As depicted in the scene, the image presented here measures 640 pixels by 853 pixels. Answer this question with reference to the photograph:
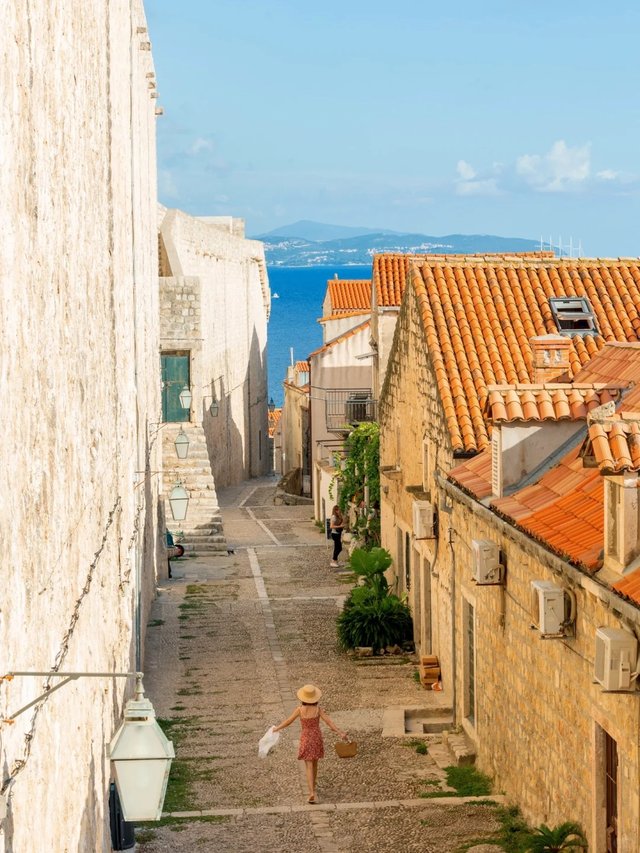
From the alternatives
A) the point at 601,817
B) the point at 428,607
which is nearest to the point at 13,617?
the point at 601,817

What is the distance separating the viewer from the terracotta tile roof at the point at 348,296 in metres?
48.8

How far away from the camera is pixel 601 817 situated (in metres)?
9.70

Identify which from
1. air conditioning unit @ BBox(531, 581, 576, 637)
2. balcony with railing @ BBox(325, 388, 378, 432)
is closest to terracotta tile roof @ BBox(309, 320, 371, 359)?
balcony with railing @ BBox(325, 388, 378, 432)

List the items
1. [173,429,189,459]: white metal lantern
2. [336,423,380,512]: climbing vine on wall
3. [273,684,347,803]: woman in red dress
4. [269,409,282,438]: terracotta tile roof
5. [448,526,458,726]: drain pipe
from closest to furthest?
[273,684,347,803]: woman in red dress < [448,526,458,726]: drain pipe < [336,423,380,512]: climbing vine on wall < [173,429,189,459]: white metal lantern < [269,409,282,438]: terracotta tile roof

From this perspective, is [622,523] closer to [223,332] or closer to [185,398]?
[185,398]

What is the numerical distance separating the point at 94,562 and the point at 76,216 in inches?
90.8

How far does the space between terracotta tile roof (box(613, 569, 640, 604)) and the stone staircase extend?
21458mm

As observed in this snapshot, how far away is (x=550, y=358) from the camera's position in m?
16.4

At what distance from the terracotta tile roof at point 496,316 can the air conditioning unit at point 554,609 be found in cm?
616

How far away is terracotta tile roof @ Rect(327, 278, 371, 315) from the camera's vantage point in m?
48.8

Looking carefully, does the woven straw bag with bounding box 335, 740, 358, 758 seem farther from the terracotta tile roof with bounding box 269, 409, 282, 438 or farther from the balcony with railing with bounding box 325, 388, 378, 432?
the terracotta tile roof with bounding box 269, 409, 282, 438

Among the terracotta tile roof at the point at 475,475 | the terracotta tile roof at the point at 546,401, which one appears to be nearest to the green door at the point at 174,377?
the terracotta tile roof at the point at 475,475

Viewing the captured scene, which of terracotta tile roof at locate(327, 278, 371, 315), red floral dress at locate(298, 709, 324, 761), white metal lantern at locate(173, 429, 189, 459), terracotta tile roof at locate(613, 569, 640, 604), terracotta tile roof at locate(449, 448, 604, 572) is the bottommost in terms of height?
red floral dress at locate(298, 709, 324, 761)

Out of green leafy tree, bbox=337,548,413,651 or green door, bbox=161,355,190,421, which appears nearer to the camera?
green leafy tree, bbox=337,548,413,651
